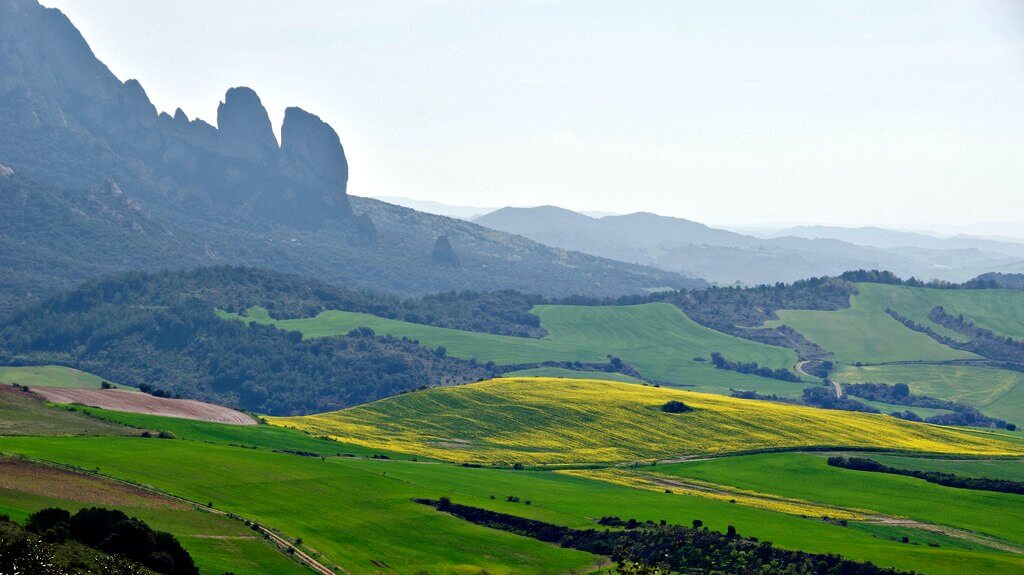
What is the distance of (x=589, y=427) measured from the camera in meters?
160

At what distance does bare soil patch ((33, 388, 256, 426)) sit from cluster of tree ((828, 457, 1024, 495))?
66614 millimetres

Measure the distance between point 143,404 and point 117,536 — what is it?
234 ft

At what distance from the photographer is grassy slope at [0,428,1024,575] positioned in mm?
86875

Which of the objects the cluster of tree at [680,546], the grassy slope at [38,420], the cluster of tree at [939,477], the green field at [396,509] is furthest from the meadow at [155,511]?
the cluster of tree at [939,477]

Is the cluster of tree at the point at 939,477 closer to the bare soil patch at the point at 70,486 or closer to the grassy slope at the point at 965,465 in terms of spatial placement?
the grassy slope at the point at 965,465

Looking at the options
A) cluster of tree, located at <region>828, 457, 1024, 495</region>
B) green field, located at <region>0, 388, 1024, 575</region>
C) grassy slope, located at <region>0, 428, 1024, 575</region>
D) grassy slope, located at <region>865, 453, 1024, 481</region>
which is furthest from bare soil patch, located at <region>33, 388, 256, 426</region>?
grassy slope, located at <region>865, 453, 1024, 481</region>

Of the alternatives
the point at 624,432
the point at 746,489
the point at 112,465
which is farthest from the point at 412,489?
the point at 624,432

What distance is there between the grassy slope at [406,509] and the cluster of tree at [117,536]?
12.9 metres

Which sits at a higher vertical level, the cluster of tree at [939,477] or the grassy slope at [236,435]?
the cluster of tree at [939,477]

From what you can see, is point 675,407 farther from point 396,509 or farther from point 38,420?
point 38,420

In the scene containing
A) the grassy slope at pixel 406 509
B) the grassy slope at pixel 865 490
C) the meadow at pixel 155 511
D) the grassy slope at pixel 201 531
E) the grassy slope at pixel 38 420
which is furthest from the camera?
the grassy slope at pixel 865 490

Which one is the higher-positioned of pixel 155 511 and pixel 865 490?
pixel 865 490

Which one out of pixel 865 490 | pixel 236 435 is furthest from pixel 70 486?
pixel 865 490

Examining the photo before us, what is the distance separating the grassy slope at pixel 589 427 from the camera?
482 ft
